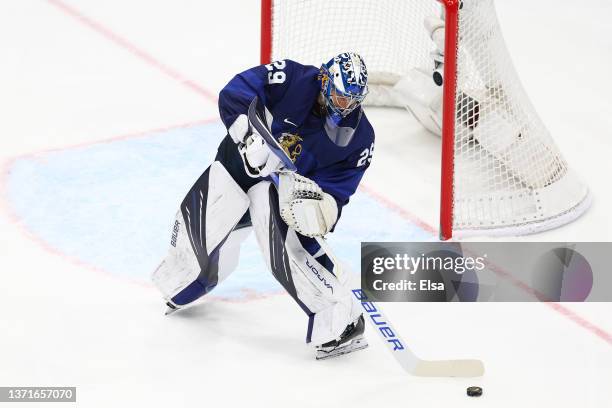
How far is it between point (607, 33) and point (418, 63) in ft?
6.14

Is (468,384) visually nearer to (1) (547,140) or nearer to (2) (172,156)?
(1) (547,140)

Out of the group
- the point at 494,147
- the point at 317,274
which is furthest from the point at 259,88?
the point at 494,147

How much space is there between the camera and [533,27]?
288 inches

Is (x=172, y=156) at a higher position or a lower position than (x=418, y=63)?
lower

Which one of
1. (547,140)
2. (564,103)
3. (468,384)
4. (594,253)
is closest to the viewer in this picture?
(468,384)

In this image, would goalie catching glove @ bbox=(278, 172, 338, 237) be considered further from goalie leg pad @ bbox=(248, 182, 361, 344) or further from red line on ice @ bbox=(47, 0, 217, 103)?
red line on ice @ bbox=(47, 0, 217, 103)

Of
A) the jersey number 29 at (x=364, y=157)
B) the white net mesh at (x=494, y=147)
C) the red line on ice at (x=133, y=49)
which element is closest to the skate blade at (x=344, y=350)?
the jersey number 29 at (x=364, y=157)

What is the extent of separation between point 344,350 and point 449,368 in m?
0.37

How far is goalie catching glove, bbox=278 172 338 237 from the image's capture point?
3826 millimetres

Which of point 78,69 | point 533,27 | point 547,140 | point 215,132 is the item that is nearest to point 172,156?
point 215,132

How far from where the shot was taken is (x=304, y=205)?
3.82 m

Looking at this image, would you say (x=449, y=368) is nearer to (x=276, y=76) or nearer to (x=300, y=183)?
(x=300, y=183)

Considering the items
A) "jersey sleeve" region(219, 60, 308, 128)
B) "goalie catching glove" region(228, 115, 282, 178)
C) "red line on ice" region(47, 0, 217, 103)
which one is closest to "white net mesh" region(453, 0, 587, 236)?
"jersey sleeve" region(219, 60, 308, 128)

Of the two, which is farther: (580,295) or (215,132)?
(215,132)
